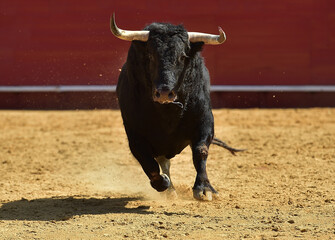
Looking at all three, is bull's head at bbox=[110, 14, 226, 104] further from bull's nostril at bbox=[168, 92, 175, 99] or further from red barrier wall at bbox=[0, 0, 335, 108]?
red barrier wall at bbox=[0, 0, 335, 108]

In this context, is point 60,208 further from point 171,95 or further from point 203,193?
point 171,95

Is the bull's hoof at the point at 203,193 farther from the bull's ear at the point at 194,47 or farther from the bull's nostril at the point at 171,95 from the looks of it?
the bull's ear at the point at 194,47

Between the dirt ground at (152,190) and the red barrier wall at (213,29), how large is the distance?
106 centimetres

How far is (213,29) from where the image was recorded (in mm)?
9406

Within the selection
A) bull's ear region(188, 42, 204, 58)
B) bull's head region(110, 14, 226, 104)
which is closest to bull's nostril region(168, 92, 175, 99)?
bull's head region(110, 14, 226, 104)

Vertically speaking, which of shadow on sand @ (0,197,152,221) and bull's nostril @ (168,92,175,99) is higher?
bull's nostril @ (168,92,175,99)

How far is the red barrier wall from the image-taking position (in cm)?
948

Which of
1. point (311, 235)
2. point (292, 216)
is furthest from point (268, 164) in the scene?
point (311, 235)

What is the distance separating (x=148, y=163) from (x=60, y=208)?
Answer: 0.58 metres

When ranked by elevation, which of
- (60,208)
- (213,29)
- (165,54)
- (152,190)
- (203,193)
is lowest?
(213,29)

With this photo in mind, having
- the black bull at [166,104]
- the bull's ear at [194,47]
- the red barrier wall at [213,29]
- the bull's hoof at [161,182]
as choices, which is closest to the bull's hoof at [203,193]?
the black bull at [166,104]

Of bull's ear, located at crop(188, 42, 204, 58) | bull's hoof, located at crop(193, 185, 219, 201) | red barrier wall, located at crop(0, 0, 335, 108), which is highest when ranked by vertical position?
bull's ear, located at crop(188, 42, 204, 58)

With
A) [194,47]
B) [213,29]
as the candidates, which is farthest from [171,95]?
[213,29]

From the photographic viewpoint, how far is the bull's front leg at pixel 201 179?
3922mm
